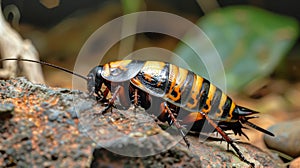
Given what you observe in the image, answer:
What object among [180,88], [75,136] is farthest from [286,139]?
[75,136]

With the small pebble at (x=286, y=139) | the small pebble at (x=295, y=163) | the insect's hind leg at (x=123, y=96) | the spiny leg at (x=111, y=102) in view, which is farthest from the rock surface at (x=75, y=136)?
the small pebble at (x=286, y=139)

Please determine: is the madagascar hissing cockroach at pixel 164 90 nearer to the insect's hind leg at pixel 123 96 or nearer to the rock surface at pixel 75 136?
the insect's hind leg at pixel 123 96

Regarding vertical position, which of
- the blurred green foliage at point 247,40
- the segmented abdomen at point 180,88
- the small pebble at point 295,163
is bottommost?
the small pebble at point 295,163

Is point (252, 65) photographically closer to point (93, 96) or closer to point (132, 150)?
point (93, 96)

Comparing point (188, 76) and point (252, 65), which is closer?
point (188, 76)

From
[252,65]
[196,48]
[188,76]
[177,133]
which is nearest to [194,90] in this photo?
[188,76]

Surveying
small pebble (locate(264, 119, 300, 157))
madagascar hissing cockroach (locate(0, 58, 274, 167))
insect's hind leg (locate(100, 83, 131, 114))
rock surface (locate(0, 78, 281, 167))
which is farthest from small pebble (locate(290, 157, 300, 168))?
insect's hind leg (locate(100, 83, 131, 114))
